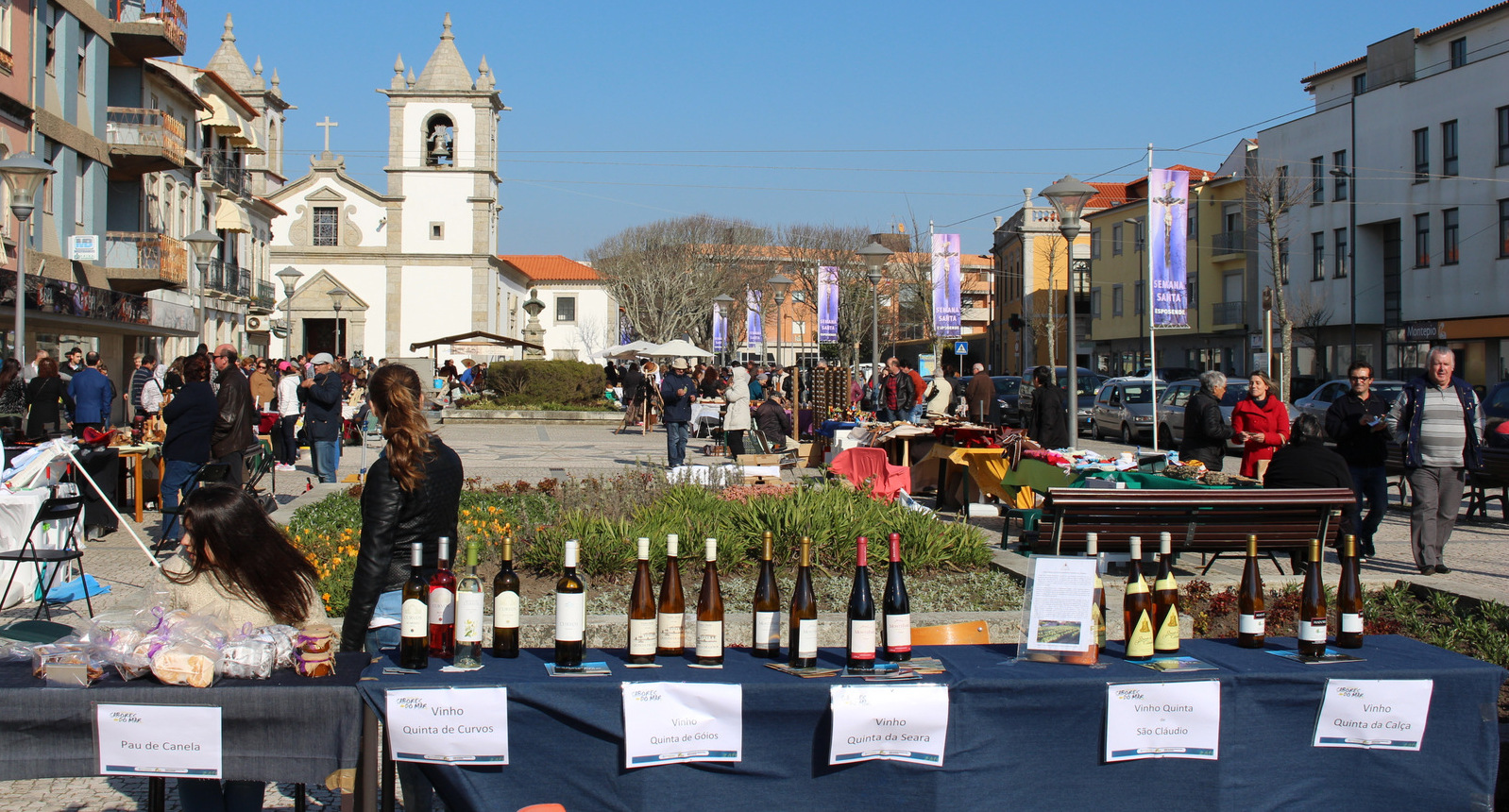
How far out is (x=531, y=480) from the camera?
1639 cm

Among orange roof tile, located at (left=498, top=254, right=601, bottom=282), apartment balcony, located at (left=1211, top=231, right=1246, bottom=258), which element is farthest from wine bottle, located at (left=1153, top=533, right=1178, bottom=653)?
orange roof tile, located at (left=498, top=254, right=601, bottom=282)

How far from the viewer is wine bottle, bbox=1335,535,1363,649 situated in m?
4.05

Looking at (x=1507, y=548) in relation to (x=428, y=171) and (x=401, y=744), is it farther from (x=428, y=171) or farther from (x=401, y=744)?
(x=428, y=171)

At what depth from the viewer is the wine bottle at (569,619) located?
369cm

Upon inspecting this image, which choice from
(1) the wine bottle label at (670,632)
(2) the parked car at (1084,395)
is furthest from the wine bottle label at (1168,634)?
(2) the parked car at (1084,395)

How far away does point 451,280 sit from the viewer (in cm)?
6256

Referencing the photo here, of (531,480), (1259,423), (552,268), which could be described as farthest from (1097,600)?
(552,268)

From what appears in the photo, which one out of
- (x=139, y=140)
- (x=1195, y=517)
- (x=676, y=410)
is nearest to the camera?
(x=1195, y=517)

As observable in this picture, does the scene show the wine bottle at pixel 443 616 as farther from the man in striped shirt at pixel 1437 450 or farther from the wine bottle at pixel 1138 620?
the man in striped shirt at pixel 1437 450

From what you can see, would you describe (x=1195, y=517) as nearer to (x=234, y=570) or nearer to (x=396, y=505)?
(x=396, y=505)

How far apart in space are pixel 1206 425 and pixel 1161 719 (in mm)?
7898

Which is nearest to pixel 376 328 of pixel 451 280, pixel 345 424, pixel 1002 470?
pixel 451 280

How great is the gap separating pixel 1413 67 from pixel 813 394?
3295 centimetres

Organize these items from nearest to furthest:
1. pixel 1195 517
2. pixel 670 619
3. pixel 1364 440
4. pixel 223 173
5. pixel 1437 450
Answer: pixel 670 619
pixel 1195 517
pixel 1437 450
pixel 1364 440
pixel 223 173
